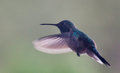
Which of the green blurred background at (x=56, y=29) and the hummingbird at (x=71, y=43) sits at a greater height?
the hummingbird at (x=71, y=43)

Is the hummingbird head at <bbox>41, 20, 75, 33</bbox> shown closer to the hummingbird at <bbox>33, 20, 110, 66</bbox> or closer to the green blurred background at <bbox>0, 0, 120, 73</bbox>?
the hummingbird at <bbox>33, 20, 110, 66</bbox>

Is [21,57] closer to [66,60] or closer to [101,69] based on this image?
[66,60]

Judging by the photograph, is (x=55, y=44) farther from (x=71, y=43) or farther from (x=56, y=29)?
(x=56, y=29)

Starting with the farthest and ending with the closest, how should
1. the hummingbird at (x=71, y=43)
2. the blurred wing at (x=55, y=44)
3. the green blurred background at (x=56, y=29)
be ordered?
1. the green blurred background at (x=56, y=29)
2. the hummingbird at (x=71, y=43)
3. the blurred wing at (x=55, y=44)

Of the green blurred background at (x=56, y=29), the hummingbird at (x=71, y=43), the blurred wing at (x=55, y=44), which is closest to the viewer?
the blurred wing at (x=55, y=44)

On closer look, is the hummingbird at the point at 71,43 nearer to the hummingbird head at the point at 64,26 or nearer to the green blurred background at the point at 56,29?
the hummingbird head at the point at 64,26

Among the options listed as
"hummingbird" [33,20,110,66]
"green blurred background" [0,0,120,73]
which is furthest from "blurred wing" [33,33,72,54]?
"green blurred background" [0,0,120,73]

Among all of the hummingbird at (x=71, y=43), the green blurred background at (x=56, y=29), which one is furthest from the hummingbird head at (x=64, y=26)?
the green blurred background at (x=56, y=29)

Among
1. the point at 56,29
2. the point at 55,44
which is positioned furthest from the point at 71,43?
the point at 56,29

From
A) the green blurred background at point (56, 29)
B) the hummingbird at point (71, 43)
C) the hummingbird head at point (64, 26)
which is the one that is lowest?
the green blurred background at point (56, 29)

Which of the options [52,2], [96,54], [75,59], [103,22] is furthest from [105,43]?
[96,54]
